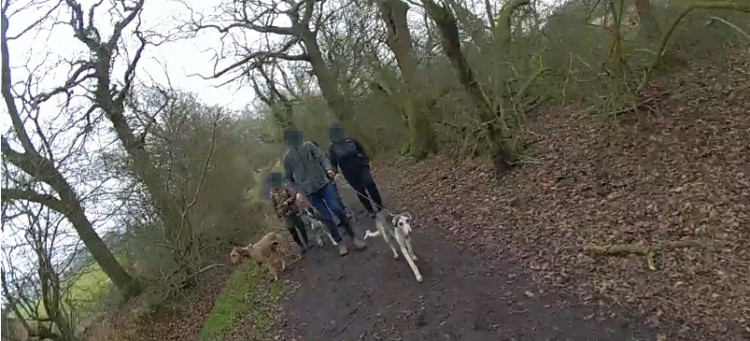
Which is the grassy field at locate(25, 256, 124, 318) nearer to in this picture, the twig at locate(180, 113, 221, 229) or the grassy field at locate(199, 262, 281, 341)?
the twig at locate(180, 113, 221, 229)

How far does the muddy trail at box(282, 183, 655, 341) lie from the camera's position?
5953mm

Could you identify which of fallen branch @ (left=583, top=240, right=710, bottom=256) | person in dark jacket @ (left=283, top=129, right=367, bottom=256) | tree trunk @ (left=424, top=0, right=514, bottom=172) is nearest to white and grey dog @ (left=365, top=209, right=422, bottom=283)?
person in dark jacket @ (left=283, top=129, right=367, bottom=256)

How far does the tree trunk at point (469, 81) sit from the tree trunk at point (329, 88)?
8224 mm

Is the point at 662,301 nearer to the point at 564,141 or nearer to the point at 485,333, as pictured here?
the point at 485,333

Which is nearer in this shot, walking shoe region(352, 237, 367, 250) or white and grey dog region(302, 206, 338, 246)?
walking shoe region(352, 237, 367, 250)

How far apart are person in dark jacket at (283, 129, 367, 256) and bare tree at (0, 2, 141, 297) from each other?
3050mm

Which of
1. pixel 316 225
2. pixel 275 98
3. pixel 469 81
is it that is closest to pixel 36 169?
pixel 316 225

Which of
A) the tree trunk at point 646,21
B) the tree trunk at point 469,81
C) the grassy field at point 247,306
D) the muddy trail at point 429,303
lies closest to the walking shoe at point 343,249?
the muddy trail at point 429,303

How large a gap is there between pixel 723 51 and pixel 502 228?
573 cm

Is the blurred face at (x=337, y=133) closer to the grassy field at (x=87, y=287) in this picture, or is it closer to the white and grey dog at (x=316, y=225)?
the white and grey dog at (x=316, y=225)

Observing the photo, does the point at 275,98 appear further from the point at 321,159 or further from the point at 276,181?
the point at 321,159

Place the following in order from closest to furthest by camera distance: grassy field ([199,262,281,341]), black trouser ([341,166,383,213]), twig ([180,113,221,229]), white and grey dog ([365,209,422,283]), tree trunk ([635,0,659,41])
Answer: white and grey dog ([365,209,422,283]) → grassy field ([199,262,281,341]) → black trouser ([341,166,383,213]) → tree trunk ([635,0,659,41]) → twig ([180,113,221,229])

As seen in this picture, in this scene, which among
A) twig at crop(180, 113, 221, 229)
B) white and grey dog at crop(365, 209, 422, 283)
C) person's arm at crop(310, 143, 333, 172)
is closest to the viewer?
white and grey dog at crop(365, 209, 422, 283)

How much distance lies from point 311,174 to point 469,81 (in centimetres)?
316
